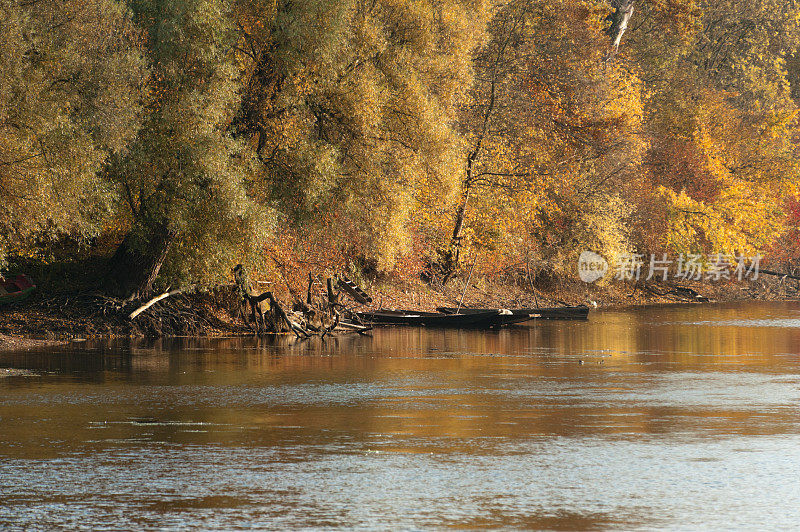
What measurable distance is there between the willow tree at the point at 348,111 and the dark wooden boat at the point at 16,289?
7219 mm

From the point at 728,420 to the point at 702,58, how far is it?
51.2 metres

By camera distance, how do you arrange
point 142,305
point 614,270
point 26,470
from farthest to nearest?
point 614,270 < point 142,305 < point 26,470

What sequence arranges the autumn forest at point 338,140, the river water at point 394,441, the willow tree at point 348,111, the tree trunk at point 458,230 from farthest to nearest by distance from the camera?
the tree trunk at point 458,230
the willow tree at point 348,111
the autumn forest at point 338,140
the river water at point 394,441

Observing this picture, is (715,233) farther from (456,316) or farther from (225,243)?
(225,243)

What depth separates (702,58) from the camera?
62750 millimetres

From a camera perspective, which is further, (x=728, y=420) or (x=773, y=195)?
(x=773, y=195)

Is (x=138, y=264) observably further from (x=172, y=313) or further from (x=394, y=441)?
(x=394, y=441)

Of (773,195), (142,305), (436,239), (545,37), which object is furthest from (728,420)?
(773,195)

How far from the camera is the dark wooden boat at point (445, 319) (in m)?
35.2

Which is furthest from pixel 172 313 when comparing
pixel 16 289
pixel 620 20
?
pixel 620 20

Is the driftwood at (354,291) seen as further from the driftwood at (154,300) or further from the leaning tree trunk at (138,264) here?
the leaning tree trunk at (138,264)

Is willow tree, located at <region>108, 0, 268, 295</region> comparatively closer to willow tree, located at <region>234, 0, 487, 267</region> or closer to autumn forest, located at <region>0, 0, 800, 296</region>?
autumn forest, located at <region>0, 0, 800, 296</region>

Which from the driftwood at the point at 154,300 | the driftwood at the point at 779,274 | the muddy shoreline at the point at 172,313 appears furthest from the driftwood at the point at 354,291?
the driftwood at the point at 779,274

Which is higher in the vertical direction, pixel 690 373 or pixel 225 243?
pixel 225 243
